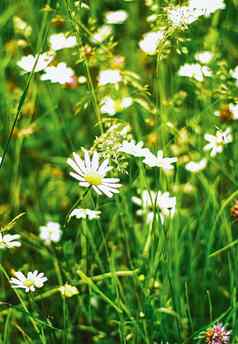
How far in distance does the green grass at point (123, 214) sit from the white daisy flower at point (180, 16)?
17 millimetres

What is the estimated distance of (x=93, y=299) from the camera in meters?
1.49

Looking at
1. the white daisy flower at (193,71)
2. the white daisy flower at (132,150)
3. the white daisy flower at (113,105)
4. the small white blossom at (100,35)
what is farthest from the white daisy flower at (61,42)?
the white daisy flower at (132,150)

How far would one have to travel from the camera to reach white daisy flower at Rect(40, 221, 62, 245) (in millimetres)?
1495

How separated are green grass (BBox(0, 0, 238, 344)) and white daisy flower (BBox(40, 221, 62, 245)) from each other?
3 centimetres

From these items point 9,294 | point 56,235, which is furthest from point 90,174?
point 9,294

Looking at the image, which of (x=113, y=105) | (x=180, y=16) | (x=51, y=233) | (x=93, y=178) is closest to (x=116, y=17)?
(x=113, y=105)

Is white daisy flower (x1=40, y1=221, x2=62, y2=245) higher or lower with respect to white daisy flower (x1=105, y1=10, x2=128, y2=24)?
lower

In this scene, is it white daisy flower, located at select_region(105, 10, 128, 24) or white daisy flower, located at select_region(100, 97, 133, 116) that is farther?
white daisy flower, located at select_region(105, 10, 128, 24)

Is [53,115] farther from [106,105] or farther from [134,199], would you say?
[134,199]

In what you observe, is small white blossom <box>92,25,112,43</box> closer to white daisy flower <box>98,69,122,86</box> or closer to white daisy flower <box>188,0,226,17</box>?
white daisy flower <box>98,69,122,86</box>

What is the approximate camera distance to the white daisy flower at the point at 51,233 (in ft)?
4.91

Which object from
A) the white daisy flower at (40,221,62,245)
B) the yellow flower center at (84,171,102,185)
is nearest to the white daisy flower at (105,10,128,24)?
the white daisy flower at (40,221,62,245)

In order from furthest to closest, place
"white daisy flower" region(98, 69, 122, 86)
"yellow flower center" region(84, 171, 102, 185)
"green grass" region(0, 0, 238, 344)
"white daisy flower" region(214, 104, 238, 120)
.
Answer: "white daisy flower" region(98, 69, 122, 86) → "white daisy flower" region(214, 104, 238, 120) → "green grass" region(0, 0, 238, 344) → "yellow flower center" region(84, 171, 102, 185)

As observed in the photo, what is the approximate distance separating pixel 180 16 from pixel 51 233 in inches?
23.1
